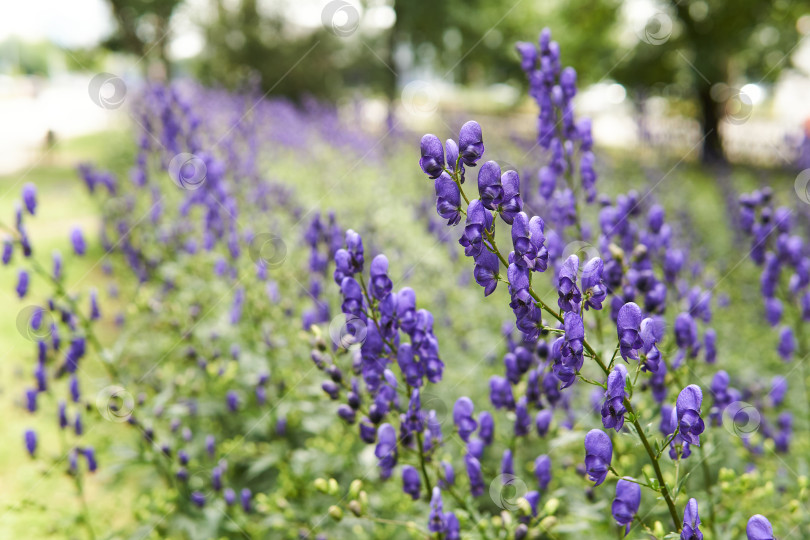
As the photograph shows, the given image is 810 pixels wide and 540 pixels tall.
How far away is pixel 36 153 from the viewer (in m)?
20.2

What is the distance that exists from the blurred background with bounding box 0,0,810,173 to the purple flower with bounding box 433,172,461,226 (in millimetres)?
11418

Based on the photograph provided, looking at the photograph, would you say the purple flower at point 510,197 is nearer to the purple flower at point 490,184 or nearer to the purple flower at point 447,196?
the purple flower at point 490,184

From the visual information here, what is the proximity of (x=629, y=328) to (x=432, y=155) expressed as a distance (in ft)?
2.44

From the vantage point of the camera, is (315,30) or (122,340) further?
(315,30)

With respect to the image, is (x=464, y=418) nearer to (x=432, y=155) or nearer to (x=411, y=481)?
(x=411, y=481)

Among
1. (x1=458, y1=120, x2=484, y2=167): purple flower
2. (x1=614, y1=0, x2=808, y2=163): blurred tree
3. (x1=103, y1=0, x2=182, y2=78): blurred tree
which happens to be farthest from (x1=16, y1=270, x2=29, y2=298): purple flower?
(x1=103, y1=0, x2=182, y2=78): blurred tree

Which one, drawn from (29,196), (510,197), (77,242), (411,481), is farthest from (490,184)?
(77,242)

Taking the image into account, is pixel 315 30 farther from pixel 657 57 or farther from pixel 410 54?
pixel 657 57

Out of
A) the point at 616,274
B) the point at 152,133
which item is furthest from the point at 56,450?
the point at 616,274

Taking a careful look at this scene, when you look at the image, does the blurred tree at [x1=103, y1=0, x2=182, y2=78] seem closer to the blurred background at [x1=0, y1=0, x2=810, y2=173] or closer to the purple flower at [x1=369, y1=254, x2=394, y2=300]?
the blurred background at [x1=0, y1=0, x2=810, y2=173]

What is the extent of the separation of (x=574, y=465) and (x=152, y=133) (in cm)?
617

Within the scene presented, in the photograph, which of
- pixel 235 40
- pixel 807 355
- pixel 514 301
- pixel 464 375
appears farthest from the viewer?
pixel 235 40

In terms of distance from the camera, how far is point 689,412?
1.63 m

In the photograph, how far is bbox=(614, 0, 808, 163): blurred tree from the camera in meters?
14.7
